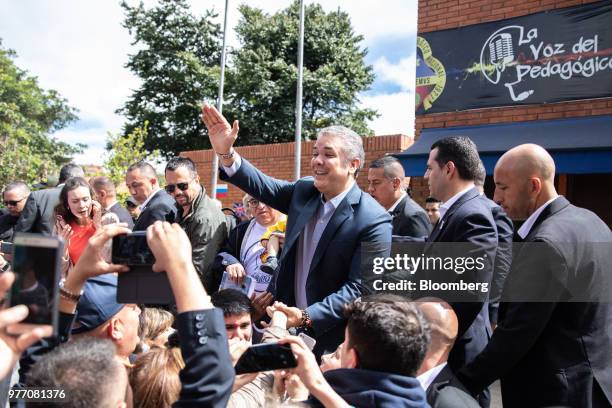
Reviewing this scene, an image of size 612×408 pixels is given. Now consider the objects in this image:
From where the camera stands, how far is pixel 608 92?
6352 mm

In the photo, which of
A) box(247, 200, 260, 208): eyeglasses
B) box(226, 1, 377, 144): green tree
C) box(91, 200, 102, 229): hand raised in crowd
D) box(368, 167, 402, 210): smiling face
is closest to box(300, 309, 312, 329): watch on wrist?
box(247, 200, 260, 208): eyeglasses

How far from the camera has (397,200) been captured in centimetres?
443

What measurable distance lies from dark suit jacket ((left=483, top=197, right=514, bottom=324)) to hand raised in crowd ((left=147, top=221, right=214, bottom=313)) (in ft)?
6.01

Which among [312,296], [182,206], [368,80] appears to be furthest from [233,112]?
[312,296]

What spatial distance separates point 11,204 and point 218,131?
4327mm

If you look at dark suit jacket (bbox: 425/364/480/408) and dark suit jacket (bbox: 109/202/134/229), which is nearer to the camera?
dark suit jacket (bbox: 425/364/480/408)

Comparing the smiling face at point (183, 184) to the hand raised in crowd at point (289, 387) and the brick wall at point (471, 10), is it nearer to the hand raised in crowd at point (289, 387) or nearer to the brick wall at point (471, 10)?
the hand raised in crowd at point (289, 387)

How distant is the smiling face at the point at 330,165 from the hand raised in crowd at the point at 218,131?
0.44 meters

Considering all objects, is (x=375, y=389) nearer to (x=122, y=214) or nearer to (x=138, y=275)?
(x=138, y=275)

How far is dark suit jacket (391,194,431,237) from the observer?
4.18 metres

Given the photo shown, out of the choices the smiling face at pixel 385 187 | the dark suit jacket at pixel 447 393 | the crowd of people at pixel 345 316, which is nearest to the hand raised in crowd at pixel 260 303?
the crowd of people at pixel 345 316

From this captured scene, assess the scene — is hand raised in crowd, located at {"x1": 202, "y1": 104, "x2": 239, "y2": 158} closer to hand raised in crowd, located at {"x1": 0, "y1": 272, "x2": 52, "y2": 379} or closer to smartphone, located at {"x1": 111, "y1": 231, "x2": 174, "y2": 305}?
smartphone, located at {"x1": 111, "y1": 231, "x2": 174, "y2": 305}

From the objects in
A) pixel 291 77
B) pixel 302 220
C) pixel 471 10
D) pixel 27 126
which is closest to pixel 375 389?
pixel 302 220

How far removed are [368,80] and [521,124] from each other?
20.0 m
